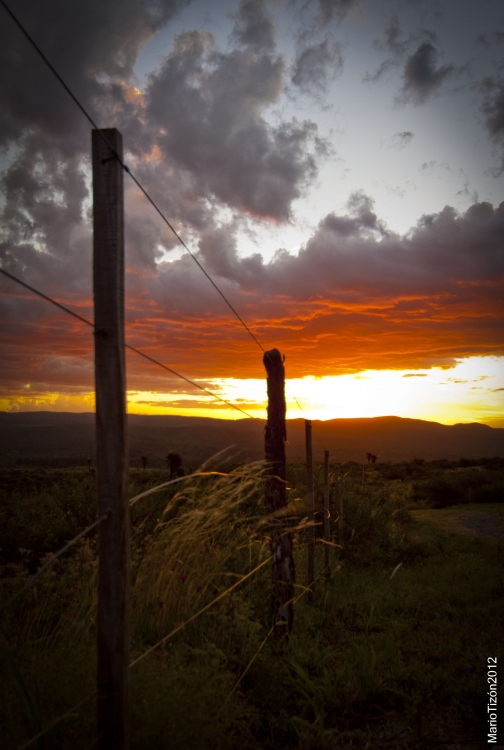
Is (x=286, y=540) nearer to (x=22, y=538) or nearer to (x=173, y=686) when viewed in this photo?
(x=173, y=686)

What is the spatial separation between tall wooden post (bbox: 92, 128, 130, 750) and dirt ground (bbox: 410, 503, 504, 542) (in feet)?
38.8

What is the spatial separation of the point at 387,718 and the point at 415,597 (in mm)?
3434

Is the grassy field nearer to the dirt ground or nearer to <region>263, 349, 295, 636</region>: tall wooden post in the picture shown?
<region>263, 349, 295, 636</region>: tall wooden post

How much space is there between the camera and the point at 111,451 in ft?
7.55

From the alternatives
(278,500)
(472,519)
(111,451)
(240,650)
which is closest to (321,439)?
(472,519)

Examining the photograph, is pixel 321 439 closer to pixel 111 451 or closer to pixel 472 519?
pixel 472 519

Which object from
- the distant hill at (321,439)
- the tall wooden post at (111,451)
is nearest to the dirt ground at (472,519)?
the tall wooden post at (111,451)

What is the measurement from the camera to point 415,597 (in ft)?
21.6

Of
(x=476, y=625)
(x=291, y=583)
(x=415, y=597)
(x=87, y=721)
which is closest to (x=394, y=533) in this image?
(x=415, y=597)

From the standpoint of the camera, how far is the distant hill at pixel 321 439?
85750mm

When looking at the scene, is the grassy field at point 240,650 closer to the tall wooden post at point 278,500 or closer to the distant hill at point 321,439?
the tall wooden post at point 278,500

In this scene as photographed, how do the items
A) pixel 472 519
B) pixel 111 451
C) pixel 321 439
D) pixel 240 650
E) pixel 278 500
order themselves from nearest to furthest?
pixel 111 451 < pixel 240 650 < pixel 278 500 < pixel 472 519 < pixel 321 439

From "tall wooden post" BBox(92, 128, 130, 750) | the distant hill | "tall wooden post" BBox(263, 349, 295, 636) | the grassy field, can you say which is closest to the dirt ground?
the grassy field

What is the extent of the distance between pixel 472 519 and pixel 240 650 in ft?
43.5
